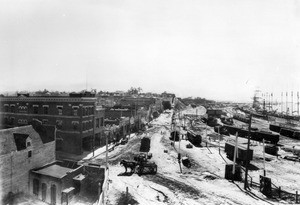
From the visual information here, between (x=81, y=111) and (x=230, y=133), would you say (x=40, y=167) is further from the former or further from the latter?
(x=230, y=133)

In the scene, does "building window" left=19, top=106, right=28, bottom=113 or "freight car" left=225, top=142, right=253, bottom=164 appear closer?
"freight car" left=225, top=142, right=253, bottom=164

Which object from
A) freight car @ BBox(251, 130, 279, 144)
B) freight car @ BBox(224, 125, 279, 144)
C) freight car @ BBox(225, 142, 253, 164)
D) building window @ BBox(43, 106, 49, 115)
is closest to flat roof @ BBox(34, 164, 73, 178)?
building window @ BBox(43, 106, 49, 115)

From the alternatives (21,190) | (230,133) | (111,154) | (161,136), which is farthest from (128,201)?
(230,133)

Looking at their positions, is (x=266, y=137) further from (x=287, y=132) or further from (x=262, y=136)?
(x=287, y=132)

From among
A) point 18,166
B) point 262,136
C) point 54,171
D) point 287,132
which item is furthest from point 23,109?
point 287,132

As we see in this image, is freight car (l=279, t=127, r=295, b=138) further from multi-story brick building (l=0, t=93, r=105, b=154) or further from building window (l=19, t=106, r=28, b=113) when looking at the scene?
building window (l=19, t=106, r=28, b=113)
